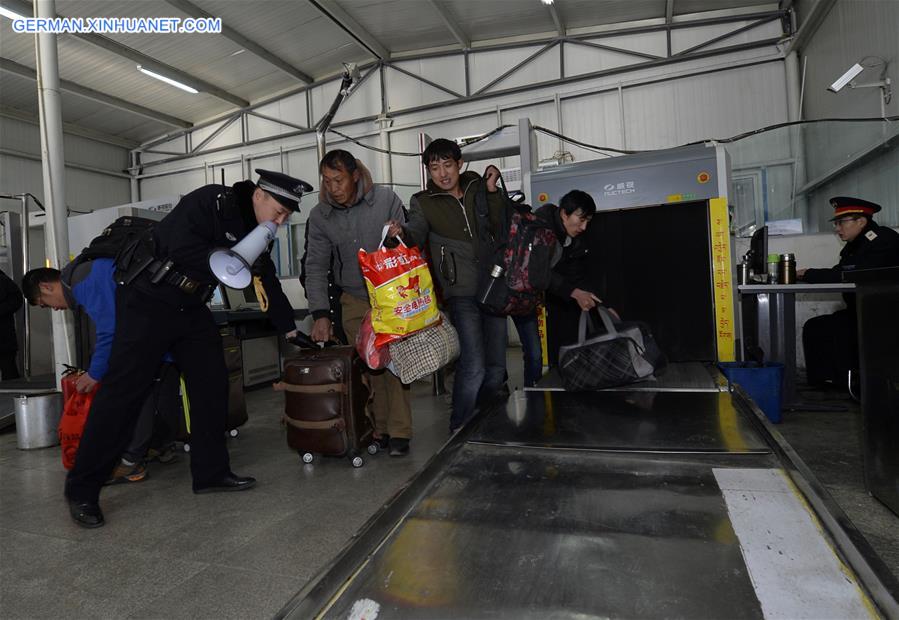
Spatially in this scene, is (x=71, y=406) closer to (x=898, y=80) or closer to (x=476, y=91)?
(x=898, y=80)

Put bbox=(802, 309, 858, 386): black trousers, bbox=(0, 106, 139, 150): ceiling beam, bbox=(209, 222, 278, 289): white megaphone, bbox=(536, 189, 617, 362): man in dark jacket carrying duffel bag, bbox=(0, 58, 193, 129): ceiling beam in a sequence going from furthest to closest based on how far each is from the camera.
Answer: bbox=(0, 106, 139, 150): ceiling beam
bbox=(0, 58, 193, 129): ceiling beam
bbox=(802, 309, 858, 386): black trousers
bbox=(536, 189, 617, 362): man in dark jacket carrying duffel bag
bbox=(209, 222, 278, 289): white megaphone

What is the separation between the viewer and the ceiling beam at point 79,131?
11.7 m

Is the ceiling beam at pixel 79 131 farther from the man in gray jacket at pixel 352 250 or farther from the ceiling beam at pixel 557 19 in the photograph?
the man in gray jacket at pixel 352 250

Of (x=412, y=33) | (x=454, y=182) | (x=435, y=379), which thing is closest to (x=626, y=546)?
(x=454, y=182)

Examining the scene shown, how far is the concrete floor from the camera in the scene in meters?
1.81

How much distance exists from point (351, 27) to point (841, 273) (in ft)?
30.7

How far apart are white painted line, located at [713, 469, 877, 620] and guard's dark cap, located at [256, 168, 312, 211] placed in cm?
205

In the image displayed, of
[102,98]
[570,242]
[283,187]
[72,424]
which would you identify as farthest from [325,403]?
[102,98]

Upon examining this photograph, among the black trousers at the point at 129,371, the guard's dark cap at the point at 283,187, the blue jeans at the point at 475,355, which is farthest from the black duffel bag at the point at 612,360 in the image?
the black trousers at the point at 129,371

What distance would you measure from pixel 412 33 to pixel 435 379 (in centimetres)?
816

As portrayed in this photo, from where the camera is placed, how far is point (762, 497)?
4.80ft

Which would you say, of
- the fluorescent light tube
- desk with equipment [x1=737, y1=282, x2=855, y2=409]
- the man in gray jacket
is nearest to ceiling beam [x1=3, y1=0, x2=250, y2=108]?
the fluorescent light tube

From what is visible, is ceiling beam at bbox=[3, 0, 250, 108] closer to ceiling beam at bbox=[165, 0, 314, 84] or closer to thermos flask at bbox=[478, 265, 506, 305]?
ceiling beam at bbox=[165, 0, 314, 84]

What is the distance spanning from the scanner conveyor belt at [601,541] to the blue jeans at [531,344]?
1.82 metres
